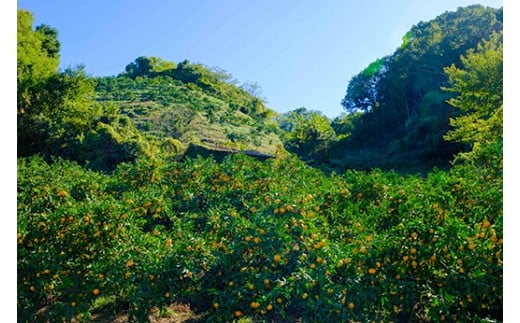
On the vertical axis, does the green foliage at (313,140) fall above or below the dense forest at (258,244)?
above

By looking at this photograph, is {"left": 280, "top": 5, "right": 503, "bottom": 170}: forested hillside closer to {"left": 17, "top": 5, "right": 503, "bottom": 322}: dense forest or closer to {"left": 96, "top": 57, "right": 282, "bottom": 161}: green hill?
{"left": 96, "top": 57, "right": 282, "bottom": 161}: green hill

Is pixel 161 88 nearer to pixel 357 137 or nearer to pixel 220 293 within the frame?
pixel 357 137

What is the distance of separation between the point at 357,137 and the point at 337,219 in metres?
Result: 25.9

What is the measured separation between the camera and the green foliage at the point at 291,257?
295cm

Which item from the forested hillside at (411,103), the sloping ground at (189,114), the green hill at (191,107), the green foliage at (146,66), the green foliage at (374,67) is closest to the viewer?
the sloping ground at (189,114)

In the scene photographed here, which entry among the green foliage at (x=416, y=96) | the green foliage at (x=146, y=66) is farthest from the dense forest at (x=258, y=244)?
the green foliage at (x=146, y=66)

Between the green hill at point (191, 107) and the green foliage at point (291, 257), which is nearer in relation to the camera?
the green foliage at point (291, 257)

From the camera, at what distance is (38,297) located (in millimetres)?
3594

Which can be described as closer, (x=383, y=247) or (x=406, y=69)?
(x=383, y=247)

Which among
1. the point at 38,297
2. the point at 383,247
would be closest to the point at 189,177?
the point at 38,297

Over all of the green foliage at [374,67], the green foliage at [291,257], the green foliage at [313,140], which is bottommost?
the green foliage at [291,257]

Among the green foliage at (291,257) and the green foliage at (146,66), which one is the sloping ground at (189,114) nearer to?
the green foliage at (146,66)

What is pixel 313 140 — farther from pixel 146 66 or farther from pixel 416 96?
pixel 146 66

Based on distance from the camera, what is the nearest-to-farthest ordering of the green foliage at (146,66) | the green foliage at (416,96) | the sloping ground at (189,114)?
the sloping ground at (189,114) → the green foliage at (416,96) → the green foliage at (146,66)
